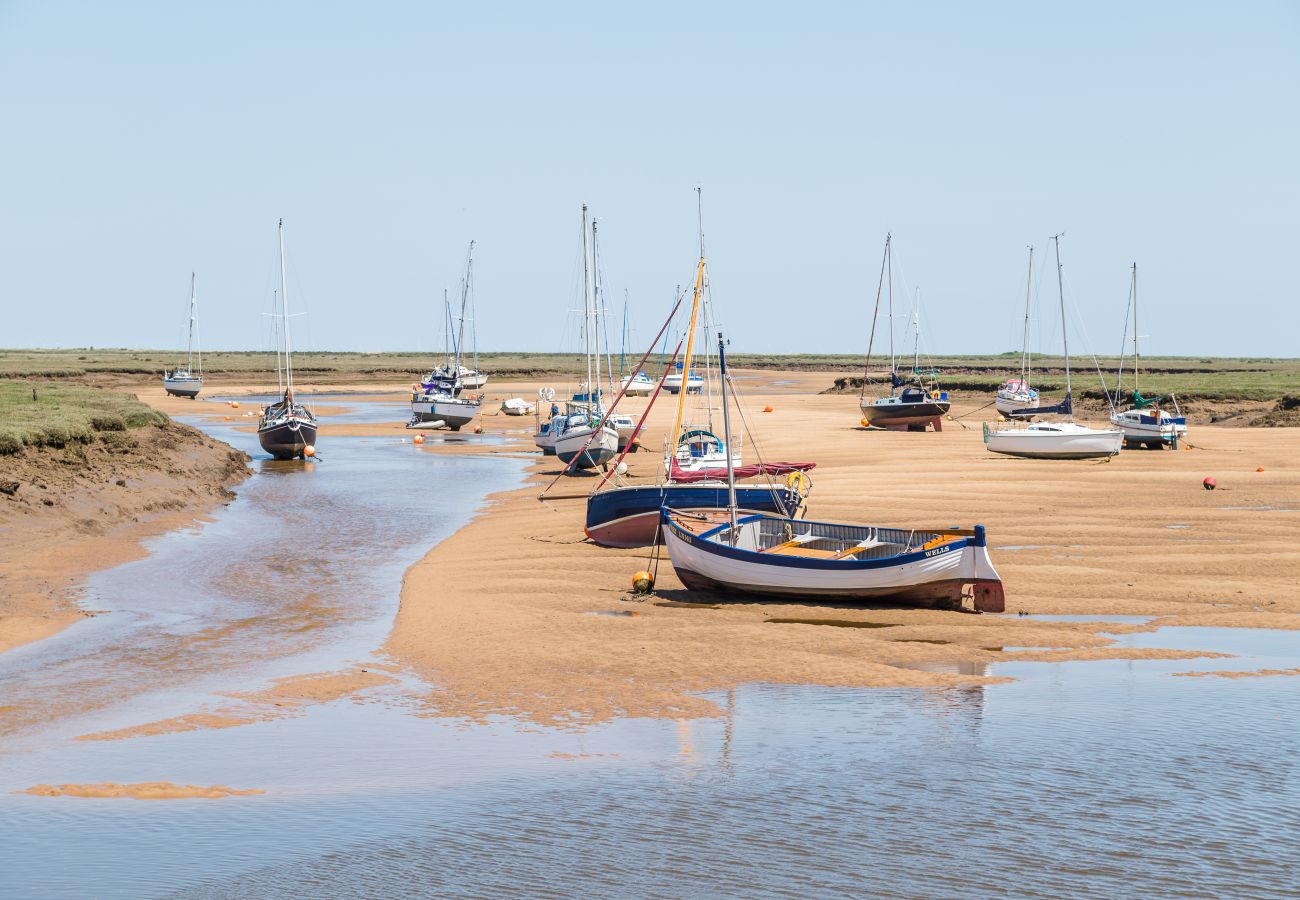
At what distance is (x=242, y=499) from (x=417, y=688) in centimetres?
2903

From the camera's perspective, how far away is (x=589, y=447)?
2007 inches

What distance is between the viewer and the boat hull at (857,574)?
23.1 m

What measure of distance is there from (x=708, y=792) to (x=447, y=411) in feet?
245

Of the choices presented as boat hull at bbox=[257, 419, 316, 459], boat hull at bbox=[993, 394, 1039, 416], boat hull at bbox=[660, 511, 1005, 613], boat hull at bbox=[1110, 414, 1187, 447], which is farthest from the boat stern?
boat hull at bbox=[993, 394, 1039, 416]

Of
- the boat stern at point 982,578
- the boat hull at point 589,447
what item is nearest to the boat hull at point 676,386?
the boat hull at point 589,447

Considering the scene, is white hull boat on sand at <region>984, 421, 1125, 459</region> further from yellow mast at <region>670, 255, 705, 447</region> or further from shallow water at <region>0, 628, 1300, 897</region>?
shallow water at <region>0, 628, 1300, 897</region>

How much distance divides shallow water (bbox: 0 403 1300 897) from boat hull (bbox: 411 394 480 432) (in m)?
66.1

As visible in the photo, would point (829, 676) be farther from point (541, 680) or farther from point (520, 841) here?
point (520, 841)

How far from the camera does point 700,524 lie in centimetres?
3117

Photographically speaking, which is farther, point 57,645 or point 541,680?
point 57,645

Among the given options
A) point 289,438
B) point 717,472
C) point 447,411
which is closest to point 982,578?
point 717,472

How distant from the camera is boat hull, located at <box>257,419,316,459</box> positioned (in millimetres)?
61812

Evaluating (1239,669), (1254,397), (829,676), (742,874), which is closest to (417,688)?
(829,676)

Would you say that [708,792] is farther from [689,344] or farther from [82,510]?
[82,510]
